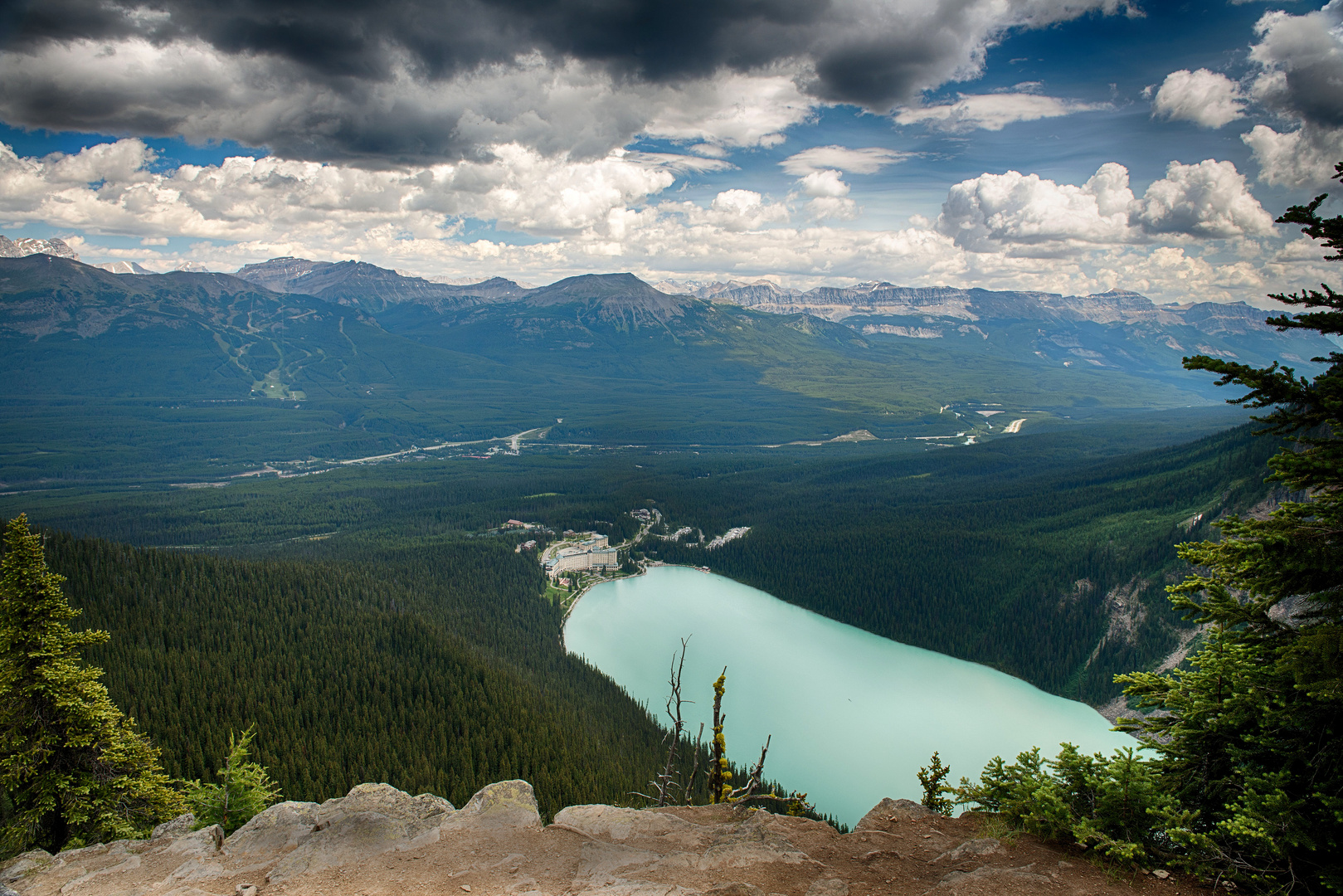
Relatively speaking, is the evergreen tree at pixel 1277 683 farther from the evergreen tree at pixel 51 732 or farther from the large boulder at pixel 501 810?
the evergreen tree at pixel 51 732

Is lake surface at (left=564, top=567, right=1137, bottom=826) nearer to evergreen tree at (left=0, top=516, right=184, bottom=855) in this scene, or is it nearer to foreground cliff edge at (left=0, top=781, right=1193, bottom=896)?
foreground cliff edge at (left=0, top=781, right=1193, bottom=896)

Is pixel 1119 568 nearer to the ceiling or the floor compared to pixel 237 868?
nearer to the floor

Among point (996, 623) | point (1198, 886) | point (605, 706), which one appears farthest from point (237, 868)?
point (996, 623)

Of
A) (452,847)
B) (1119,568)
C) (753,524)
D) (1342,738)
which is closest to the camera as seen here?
(1342,738)

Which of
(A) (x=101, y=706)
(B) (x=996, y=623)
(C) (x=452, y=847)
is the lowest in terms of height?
(B) (x=996, y=623)

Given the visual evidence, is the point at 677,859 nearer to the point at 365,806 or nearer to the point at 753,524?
the point at 365,806

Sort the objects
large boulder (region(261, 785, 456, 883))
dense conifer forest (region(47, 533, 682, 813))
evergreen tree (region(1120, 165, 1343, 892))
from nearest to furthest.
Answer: evergreen tree (region(1120, 165, 1343, 892)), large boulder (region(261, 785, 456, 883)), dense conifer forest (region(47, 533, 682, 813))

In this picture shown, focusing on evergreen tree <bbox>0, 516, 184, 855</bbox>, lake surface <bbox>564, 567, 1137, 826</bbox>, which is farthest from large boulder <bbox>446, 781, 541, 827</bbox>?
lake surface <bbox>564, 567, 1137, 826</bbox>
